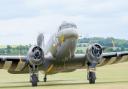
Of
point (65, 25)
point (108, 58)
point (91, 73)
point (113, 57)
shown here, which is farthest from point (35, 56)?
point (113, 57)

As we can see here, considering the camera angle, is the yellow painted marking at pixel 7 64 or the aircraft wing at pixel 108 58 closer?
the yellow painted marking at pixel 7 64

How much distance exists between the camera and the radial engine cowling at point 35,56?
34375 millimetres

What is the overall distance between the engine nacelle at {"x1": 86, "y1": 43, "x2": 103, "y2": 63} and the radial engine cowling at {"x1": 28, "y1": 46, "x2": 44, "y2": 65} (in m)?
3.28

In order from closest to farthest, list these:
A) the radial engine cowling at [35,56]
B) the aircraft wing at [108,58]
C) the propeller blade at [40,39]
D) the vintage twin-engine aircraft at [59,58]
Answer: the vintage twin-engine aircraft at [59,58] → the radial engine cowling at [35,56] → the aircraft wing at [108,58] → the propeller blade at [40,39]

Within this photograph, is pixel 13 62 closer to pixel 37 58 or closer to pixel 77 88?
pixel 37 58

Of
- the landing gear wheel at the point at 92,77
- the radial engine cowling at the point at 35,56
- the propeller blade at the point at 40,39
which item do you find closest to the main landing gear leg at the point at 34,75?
the radial engine cowling at the point at 35,56

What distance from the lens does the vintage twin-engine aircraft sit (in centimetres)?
3394

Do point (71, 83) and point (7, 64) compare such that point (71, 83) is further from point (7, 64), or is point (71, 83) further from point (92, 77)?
point (7, 64)

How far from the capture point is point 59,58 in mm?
35281

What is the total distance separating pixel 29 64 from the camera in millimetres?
34906

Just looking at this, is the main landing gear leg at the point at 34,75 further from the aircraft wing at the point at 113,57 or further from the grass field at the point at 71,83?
the aircraft wing at the point at 113,57

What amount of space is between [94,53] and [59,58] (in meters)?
2.37

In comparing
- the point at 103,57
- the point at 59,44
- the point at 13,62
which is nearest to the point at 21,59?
the point at 13,62

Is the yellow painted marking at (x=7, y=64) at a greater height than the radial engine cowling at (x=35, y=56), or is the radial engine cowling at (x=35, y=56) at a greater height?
the radial engine cowling at (x=35, y=56)
